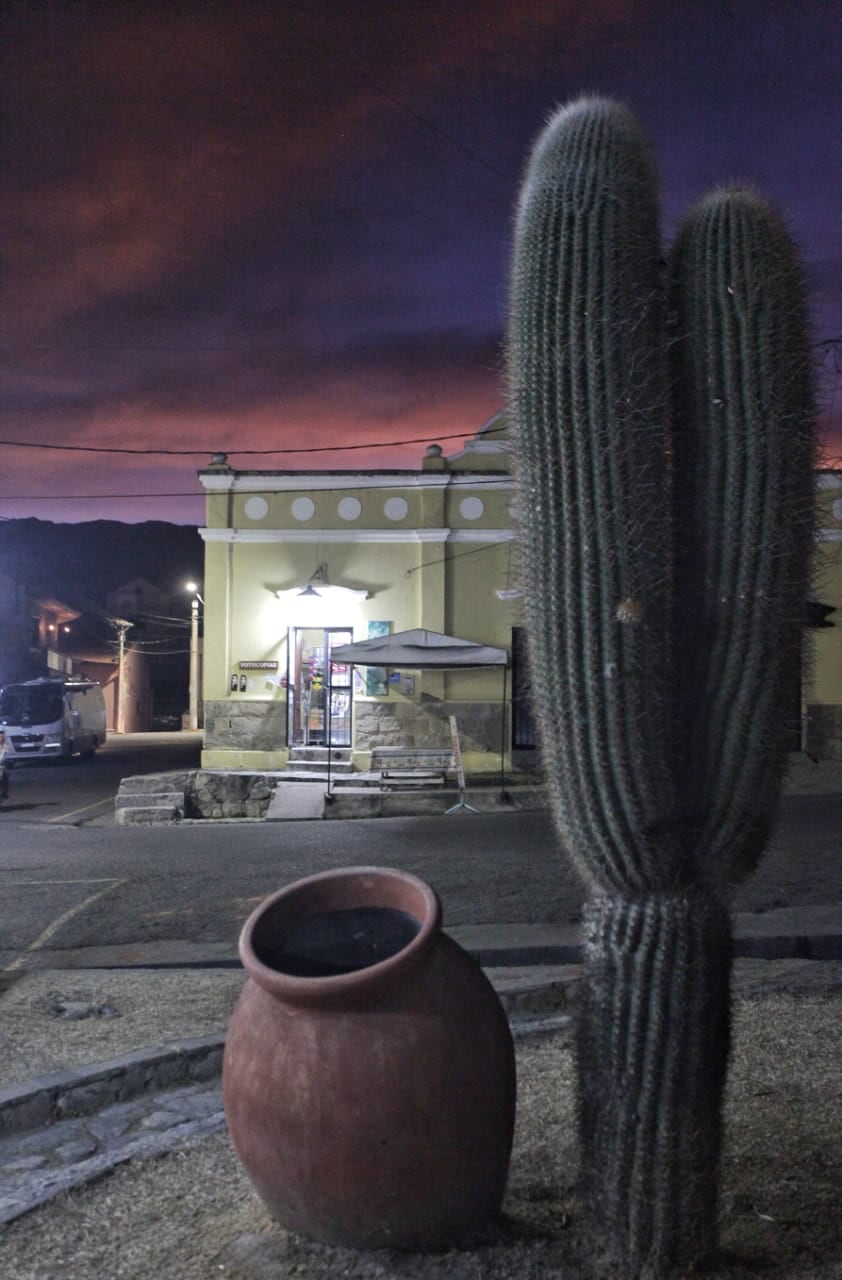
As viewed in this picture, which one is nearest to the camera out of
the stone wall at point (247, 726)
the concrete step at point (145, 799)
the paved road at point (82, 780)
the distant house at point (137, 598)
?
the concrete step at point (145, 799)

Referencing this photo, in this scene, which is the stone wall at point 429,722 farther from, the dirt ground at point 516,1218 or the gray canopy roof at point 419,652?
the dirt ground at point 516,1218

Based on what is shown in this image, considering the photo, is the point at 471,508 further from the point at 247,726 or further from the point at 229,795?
the point at 229,795

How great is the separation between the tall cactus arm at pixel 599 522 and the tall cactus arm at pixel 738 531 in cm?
12

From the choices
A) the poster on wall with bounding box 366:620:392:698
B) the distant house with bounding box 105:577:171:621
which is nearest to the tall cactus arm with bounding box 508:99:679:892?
the poster on wall with bounding box 366:620:392:698

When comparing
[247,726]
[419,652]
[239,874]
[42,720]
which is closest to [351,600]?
[247,726]

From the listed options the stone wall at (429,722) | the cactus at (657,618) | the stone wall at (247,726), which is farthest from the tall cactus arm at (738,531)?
the stone wall at (247,726)

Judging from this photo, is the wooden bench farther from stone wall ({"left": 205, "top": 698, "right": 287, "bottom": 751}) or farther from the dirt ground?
the dirt ground

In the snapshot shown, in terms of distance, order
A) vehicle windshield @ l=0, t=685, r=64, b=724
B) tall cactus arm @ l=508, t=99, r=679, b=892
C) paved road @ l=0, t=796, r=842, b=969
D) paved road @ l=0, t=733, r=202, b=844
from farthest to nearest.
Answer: vehicle windshield @ l=0, t=685, r=64, b=724
paved road @ l=0, t=733, r=202, b=844
paved road @ l=0, t=796, r=842, b=969
tall cactus arm @ l=508, t=99, r=679, b=892

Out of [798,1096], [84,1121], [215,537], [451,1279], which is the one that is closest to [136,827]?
[215,537]

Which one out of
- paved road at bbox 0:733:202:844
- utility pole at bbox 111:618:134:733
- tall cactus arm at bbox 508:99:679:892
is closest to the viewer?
tall cactus arm at bbox 508:99:679:892

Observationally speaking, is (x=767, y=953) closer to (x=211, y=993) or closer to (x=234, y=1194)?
(x=211, y=993)

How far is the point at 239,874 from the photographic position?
1066cm

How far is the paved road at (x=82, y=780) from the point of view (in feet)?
56.4

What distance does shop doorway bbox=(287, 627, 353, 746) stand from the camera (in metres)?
19.0
